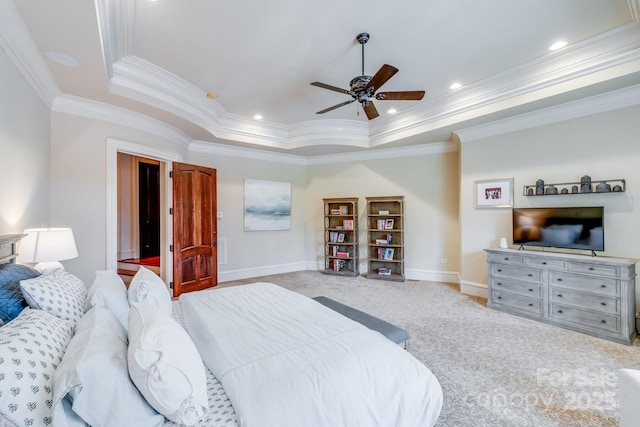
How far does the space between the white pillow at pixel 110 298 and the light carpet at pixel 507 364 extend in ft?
Result: 6.93

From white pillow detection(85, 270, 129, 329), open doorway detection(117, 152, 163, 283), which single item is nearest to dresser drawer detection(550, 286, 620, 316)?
white pillow detection(85, 270, 129, 329)

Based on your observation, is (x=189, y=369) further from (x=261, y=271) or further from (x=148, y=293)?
(x=261, y=271)

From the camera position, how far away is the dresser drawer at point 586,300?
281 centimetres

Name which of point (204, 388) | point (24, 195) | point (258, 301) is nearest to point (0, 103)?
point (24, 195)

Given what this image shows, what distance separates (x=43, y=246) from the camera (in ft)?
7.15

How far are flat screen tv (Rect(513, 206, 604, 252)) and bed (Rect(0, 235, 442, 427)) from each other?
3.07m

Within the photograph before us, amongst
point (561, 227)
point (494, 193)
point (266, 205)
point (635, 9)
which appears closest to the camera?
point (635, 9)

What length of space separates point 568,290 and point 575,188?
1.22 m

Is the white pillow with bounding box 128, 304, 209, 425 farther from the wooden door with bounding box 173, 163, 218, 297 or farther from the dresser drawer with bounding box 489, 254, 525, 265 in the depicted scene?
the dresser drawer with bounding box 489, 254, 525, 265

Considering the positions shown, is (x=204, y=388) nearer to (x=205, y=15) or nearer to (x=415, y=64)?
(x=205, y=15)

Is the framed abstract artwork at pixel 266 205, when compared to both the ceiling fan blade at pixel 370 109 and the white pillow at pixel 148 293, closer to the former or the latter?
the ceiling fan blade at pixel 370 109

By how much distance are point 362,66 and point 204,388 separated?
330 cm

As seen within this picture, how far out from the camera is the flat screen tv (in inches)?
123

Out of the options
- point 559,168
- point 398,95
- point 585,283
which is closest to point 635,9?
point 559,168
